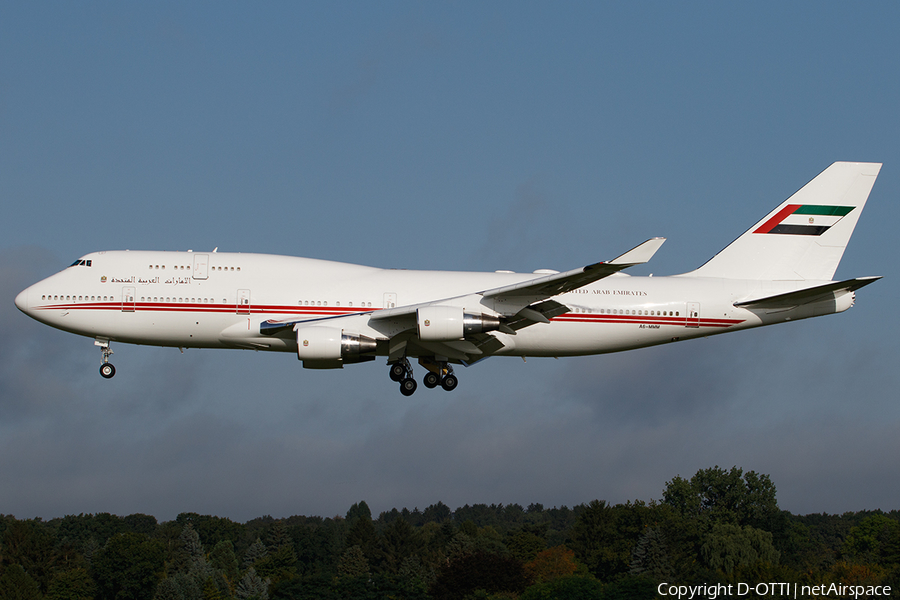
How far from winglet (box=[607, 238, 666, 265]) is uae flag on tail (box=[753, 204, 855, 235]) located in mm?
Answer: 12613

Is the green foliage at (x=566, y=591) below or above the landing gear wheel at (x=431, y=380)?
below

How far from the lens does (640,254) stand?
30078 millimetres

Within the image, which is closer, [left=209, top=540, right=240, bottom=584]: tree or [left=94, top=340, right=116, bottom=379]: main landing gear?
[left=94, top=340, right=116, bottom=379]: main landing gear

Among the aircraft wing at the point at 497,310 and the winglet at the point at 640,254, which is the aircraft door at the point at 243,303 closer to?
the aircraft wing at the point at 497,310

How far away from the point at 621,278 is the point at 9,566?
10263cm

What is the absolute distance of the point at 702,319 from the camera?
124 feet

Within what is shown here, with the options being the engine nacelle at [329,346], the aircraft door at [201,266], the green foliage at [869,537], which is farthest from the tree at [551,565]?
the aircraft door at [201,266]

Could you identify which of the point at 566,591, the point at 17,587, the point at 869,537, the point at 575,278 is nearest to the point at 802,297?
the point at 575,278

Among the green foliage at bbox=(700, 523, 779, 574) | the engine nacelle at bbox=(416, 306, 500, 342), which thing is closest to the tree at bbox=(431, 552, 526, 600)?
the green foliage at bbox=(700, 523, 779, 574)

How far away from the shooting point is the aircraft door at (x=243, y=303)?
35.4m


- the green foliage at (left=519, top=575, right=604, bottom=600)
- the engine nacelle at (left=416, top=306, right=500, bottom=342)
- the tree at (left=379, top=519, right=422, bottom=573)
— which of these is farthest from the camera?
the tree at (left=379, top=519, right=422, bottom=573)

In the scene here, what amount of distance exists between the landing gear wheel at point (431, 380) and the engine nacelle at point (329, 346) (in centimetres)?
475

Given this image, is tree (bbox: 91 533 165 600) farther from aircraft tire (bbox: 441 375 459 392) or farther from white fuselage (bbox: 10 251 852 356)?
aircraft tire (bbox: 441 375 459 392)

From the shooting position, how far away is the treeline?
9606cm
